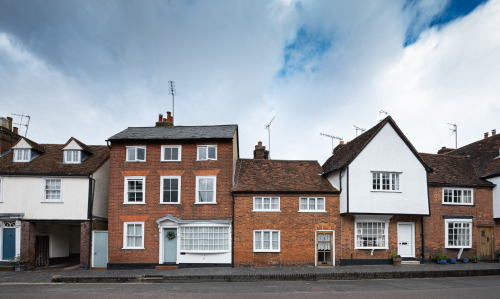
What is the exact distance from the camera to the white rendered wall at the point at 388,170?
22297 millimetres

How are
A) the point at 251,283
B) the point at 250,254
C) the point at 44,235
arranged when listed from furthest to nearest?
the point at 44,235, the point at 250,254, the point at 251,283

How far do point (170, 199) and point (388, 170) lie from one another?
13.8 meters

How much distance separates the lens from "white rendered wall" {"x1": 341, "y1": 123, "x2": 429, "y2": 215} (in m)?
22.3

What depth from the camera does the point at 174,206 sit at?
903 inches

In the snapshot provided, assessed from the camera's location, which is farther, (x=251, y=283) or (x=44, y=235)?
(x=44, y=235)

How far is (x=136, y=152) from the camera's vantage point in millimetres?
23578

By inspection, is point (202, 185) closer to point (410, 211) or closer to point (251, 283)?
point (251, 283)

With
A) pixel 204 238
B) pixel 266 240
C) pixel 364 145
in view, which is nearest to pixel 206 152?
pixel 204 238

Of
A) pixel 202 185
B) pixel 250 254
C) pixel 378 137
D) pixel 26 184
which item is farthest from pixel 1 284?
pixel 378 137

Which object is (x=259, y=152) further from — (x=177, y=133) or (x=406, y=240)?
(x=406, y=240)

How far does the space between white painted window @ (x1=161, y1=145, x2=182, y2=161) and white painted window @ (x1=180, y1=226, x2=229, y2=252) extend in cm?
450

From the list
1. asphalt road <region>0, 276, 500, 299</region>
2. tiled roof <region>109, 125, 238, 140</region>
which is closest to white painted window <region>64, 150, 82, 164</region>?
tiled roof <region>109, 125, 238, 140</region>

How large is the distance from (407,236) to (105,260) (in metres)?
19.2

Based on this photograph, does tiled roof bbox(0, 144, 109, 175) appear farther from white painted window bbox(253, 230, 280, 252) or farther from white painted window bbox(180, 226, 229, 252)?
white painted window bbox(253, 230, 280, 252)
